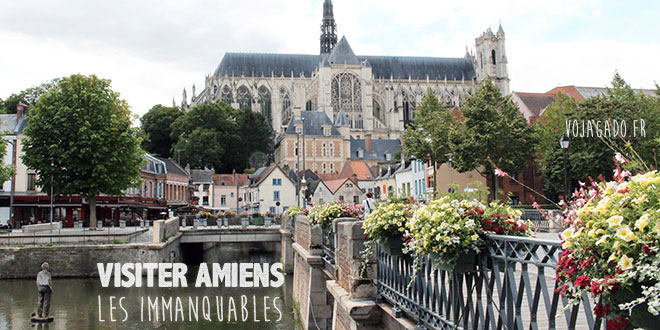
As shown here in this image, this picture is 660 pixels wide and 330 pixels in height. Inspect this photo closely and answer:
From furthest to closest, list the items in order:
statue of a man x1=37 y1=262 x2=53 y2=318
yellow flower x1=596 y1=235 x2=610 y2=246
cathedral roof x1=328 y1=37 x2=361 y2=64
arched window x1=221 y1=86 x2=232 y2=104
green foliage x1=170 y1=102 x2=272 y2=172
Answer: arched window x1=221 y1=86 x2=232 y2=104, cathedral roof x1=328 y1=37 x2=361 y2=64, green foliage x1=170 y1=102 x2=272 y2=172, statue of a man x1=37 y1=262 x2=53 y2=318, yellow flower x1=596 y1=235 x2=610 y2=246

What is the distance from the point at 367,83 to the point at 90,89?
80.5 meters

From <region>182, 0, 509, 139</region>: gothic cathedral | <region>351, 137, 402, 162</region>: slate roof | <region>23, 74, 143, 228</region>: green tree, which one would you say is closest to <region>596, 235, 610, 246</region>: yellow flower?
<region>23, 74, 143, 228</region>: green tree

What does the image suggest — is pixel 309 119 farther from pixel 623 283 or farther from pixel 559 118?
pixel 623 283

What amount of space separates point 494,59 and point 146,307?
4687 inches

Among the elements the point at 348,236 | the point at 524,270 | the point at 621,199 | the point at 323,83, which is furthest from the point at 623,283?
the point at 323,83

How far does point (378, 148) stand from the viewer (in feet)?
305

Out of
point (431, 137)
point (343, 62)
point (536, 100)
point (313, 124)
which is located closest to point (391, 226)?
point (431, 137)

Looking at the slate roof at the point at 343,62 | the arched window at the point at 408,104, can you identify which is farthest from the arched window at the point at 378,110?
the slate roof at the point at 343,62

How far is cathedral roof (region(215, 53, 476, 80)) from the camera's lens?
121312mm

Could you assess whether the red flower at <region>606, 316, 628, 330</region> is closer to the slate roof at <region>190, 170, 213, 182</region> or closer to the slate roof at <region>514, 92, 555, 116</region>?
the slate roof at <region>514, 92, 555, 116</region>

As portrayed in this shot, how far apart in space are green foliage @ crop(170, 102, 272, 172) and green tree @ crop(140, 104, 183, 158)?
138 inches

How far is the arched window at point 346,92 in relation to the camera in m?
112

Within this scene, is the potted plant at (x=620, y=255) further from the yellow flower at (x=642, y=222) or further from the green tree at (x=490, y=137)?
the green tree at (x=490, y=137)

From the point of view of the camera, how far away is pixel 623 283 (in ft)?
9.22
